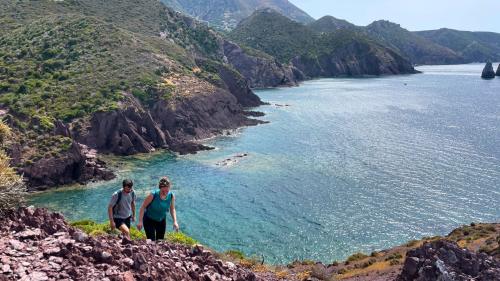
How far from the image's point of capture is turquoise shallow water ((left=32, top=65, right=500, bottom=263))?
162 ft

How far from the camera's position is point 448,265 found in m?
22.3

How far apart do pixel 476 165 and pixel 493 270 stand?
5654 cm

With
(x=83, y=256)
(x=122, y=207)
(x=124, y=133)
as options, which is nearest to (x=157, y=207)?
(x=122, y=207)

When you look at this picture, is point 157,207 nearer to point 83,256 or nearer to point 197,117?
point 83,256

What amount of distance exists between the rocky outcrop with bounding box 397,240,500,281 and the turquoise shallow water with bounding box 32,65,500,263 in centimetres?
2050

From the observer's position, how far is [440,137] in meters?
95.2

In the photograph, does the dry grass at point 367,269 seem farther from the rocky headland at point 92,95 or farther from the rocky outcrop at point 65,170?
the rocky headland at point 92,95

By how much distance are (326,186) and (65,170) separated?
119 ft

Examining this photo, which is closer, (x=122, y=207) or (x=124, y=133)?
(x=122, y=207)

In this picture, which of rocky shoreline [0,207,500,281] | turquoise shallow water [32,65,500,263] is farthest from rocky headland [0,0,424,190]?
rocky shoreline [0,207,500,281]

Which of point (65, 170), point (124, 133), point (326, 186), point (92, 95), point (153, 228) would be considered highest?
point (92, 95)

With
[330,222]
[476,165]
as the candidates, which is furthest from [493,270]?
[476,165]

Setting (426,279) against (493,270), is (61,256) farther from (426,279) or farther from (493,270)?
(493,270)

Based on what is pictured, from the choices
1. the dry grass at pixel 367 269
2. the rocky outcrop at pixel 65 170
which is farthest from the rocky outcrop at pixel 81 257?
the rocky outcrop at pixel 65 170
